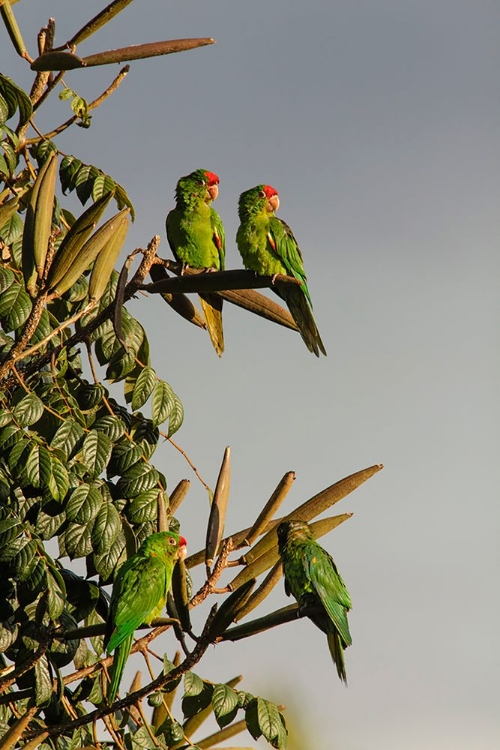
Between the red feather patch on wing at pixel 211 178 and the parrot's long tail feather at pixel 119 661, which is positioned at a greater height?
the red feather patch on wing at pixel 211 178

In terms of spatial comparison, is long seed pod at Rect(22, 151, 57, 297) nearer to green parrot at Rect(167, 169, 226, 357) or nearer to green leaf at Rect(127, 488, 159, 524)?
green leaf at Rect(127, 488, 159, 524)

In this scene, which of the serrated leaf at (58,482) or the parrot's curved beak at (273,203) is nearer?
the serrated leaf at (58,482)

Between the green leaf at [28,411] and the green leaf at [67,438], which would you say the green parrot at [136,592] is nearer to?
the green leaf at [67,438]

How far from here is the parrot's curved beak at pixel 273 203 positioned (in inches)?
159

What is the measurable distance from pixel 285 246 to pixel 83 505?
1.99 metres

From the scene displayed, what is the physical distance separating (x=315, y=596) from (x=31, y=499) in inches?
49.3

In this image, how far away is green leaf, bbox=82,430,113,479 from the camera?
2418 mm

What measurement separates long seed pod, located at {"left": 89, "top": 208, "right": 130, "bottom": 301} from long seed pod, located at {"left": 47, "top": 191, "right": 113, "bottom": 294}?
7 centimetres

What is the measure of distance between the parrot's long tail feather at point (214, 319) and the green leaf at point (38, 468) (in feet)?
3.53

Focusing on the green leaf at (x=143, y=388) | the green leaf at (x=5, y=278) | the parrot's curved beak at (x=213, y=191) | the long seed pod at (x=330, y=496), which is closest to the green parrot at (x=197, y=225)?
the parrot's curved beak at (x=213, y=191)

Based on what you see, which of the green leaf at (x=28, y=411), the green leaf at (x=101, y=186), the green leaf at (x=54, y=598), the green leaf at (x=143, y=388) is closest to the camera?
the green leaf at (x=54, y=598)

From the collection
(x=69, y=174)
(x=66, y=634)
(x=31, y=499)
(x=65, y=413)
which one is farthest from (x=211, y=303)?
(x=66, y=634)

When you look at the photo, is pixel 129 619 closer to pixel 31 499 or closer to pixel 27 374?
pixel 31 499

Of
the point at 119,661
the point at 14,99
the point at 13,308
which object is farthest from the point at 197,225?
the point at 119,661
